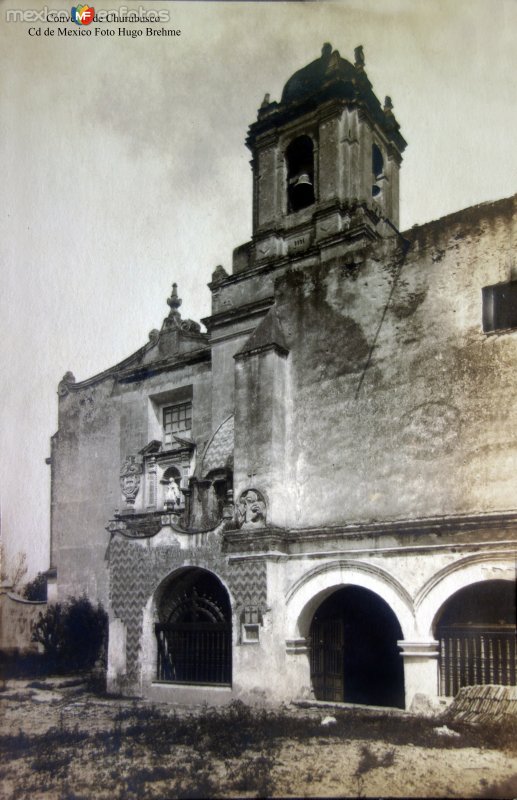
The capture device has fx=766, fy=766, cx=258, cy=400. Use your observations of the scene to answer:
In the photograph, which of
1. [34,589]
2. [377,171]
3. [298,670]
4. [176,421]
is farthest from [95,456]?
[34,589]

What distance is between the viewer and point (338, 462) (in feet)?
48.5

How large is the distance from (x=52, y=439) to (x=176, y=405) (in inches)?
221

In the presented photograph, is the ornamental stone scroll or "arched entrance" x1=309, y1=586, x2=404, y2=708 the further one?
the ornamental stone scroll

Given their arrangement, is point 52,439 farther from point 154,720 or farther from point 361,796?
point 361,796

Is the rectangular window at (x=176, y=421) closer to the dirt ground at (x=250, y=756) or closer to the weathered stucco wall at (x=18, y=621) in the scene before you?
the weathered stucco wall at (x=18, y=621)

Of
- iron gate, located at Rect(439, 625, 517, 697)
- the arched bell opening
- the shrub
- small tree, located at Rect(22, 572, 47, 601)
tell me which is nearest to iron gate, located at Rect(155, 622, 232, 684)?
iron gate, located at Rect(439, 625, 517, 697)

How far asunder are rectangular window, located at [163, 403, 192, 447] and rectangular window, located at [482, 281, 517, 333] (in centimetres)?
1034

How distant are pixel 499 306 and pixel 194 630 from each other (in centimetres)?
877

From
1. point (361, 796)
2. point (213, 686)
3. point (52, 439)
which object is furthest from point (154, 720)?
point (52, 439)

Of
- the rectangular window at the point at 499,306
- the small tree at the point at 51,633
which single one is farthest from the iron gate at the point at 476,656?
the small tree at the point at 51,633

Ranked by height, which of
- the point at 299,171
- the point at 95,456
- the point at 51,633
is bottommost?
the point at 51,633

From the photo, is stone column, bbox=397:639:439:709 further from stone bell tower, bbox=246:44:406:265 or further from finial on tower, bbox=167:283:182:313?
finial on tower, bbox=167:283:182:313

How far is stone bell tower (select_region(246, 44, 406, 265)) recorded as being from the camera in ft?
61.4

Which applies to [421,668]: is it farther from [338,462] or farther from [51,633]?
[51,633]
